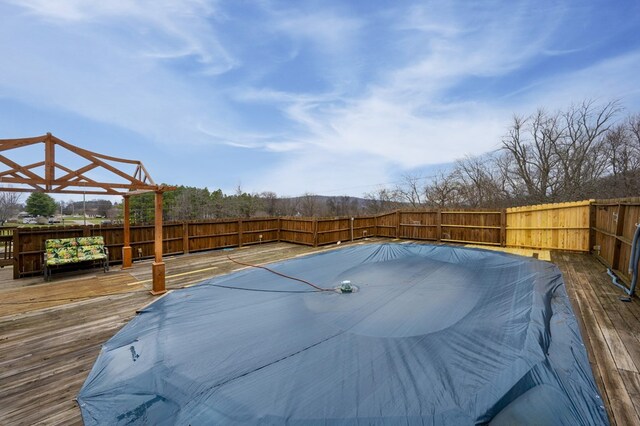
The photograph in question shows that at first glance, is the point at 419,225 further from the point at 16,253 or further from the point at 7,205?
the point at 7,205

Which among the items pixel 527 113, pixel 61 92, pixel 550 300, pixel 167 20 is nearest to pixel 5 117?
pixel 61 92

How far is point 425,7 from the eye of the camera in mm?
8141

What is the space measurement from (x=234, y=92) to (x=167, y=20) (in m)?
6.76

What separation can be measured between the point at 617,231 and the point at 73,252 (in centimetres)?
1234

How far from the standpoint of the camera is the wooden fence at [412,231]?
6353mm

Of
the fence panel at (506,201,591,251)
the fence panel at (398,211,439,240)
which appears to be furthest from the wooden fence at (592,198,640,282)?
the fence panel at (398,211,439,240)

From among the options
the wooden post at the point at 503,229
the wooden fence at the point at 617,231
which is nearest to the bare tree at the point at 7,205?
the wooden post at the point at 503,229

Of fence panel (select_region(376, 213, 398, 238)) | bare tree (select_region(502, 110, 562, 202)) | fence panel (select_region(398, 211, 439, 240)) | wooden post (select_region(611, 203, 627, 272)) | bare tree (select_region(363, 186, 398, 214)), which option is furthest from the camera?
bare tree (select_region(363, 186, 398, 214))

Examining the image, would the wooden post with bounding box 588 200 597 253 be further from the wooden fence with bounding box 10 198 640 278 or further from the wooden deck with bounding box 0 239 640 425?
the wooden deck with bounding box 0 239 640 425

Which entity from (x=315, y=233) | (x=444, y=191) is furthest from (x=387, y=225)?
(x=444, y=191)

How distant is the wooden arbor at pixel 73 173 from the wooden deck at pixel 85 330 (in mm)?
1116

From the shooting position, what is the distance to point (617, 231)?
5309 mm

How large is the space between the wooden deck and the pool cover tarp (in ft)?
0.55

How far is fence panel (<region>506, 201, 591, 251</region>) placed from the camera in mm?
8133
